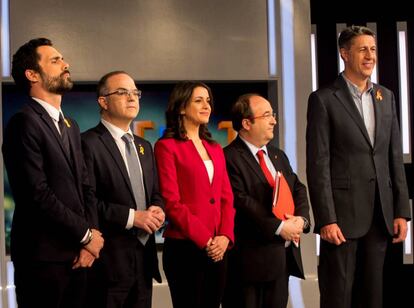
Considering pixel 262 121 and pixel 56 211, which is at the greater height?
pixel 262 121

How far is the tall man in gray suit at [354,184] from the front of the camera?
11.7 feet

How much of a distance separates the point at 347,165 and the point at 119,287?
1.23 metres

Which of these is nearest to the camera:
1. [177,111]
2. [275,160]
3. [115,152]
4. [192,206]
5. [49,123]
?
[49,123]

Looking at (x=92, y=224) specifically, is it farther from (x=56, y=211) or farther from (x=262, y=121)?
(x=262, y=121)

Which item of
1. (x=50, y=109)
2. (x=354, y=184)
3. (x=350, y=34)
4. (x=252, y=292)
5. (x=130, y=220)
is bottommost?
(x=252, y=292)

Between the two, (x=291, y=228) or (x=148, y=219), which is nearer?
(x=148, y=219)

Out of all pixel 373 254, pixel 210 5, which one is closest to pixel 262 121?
pixel 373 254

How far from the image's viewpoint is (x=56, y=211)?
2.88 m

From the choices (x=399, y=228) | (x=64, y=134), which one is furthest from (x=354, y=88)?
(x=64, y=134)

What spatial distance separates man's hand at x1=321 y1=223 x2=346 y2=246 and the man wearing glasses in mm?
821

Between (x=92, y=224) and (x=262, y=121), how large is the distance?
113 cm

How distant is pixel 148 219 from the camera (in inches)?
127

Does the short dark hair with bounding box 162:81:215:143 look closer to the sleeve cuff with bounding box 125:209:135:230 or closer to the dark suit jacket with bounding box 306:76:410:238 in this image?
the sleeve cuff with bounding box 125:209:135:230

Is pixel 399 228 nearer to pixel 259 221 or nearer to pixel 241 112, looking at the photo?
pixel 259 221
